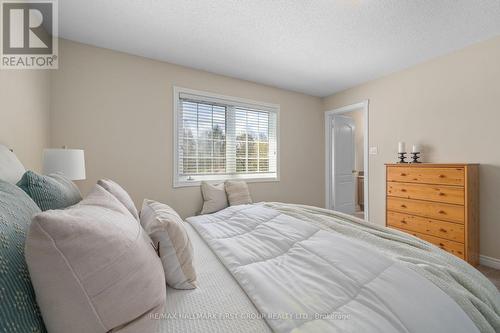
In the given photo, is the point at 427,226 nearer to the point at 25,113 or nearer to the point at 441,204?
the point at 441,204

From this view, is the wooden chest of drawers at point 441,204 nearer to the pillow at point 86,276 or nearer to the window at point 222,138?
the window at point 222,138

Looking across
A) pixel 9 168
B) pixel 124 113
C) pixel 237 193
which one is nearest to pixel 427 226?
pixel 237 193

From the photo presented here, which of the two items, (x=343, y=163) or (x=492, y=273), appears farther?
(x=343, y=163)

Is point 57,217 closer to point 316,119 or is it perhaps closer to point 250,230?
point 250,230

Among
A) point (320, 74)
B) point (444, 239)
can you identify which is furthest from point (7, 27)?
point (444, 239)

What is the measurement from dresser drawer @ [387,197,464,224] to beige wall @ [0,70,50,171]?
13.0ft

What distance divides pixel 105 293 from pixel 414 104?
387cm

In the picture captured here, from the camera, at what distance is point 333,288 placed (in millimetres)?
859

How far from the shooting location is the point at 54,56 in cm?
235

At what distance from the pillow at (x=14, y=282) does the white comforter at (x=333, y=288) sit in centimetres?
63

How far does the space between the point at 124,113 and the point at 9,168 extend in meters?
1.73

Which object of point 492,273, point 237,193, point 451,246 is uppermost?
point 237,193

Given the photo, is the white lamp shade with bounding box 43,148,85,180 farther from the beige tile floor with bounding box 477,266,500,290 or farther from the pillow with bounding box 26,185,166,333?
the beige tile floor with bounding box 477,266,500,290

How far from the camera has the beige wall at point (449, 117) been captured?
8.00 feet
